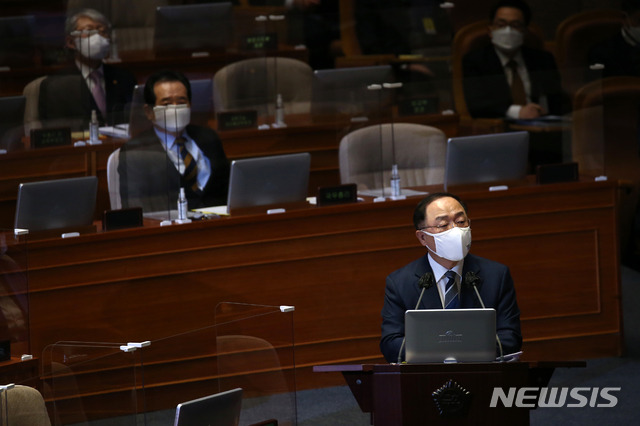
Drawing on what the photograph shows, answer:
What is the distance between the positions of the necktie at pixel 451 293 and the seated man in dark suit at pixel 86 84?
2.75 metres

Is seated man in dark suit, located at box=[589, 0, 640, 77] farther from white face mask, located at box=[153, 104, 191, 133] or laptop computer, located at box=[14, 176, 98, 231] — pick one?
laptop computer, located at box=[14, 176, 98, 231]

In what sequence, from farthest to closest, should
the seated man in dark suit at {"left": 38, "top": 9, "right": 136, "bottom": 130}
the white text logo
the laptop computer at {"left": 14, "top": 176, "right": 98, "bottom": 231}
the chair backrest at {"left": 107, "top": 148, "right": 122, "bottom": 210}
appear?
the seated man in dark suit at {"left": 38, "top": 9, "right": 136, "bottom": 130} < the chair backrest at {"left": 107, "top": 148, "right": 122, "bottom": 210} < the white text logo < the laptop computer at {"left": 14, "top": 176, "right": 98, "bottom": 231}

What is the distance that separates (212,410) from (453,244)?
1.24 metres

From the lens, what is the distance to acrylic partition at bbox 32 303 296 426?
3217mm

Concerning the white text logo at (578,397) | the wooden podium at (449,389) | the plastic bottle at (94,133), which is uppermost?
the plastic bottle at (94,133)

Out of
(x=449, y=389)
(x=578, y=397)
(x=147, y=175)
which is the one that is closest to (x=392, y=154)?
(x=147, y=175)

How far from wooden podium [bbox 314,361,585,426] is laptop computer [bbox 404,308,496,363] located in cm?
8

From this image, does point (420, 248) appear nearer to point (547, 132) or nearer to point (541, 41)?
point (547, 132)

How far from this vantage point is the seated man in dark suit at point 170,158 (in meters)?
5.25

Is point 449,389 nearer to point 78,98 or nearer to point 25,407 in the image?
point 25,407

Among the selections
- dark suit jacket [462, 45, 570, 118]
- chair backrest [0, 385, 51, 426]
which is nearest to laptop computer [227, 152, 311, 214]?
chair backrest [0, 385, 51, 426]

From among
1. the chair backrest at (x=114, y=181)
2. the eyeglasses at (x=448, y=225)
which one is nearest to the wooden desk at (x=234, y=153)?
the chair backrest at (x=114, y=181)

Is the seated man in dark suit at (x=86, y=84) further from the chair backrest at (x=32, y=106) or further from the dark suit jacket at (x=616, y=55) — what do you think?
the dark suit jacket at (x=616, y=55)

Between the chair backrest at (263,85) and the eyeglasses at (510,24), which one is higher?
the eyeglasses at (510,24)
